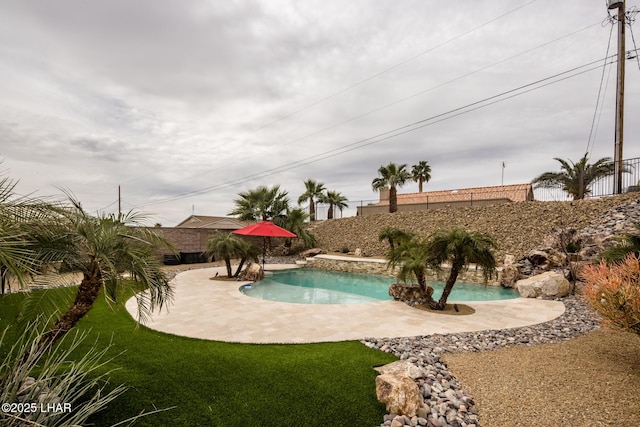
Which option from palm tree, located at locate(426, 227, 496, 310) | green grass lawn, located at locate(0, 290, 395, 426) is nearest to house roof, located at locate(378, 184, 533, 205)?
palm tree, located at locate(426, 227, 496, 310)

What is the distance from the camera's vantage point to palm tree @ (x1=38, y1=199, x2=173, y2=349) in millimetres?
3158

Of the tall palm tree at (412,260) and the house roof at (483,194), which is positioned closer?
the tall palm tree at (412,260)

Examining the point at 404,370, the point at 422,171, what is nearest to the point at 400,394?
the point at 404,370

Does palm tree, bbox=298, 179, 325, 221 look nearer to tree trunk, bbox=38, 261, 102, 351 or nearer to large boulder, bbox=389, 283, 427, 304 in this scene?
large boulder, bbox=389, 283, 427, 304

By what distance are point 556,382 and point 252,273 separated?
10836 mm

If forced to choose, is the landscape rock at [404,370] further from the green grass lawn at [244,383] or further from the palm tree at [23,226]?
the palm tree at [23,226]

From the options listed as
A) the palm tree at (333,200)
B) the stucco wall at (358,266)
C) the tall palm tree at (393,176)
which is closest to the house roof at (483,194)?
the tall palm tree at (393,176)

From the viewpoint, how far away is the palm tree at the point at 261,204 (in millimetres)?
23359

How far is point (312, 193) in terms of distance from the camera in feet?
105

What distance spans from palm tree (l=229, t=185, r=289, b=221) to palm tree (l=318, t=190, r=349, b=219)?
9.61 metres

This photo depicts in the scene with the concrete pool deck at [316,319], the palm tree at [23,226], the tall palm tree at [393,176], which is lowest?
the concrete pool deck at [316,319]

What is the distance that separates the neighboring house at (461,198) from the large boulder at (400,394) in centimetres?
2458

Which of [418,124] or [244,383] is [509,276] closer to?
[418,124]

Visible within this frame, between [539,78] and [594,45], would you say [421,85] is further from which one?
[594,45]
